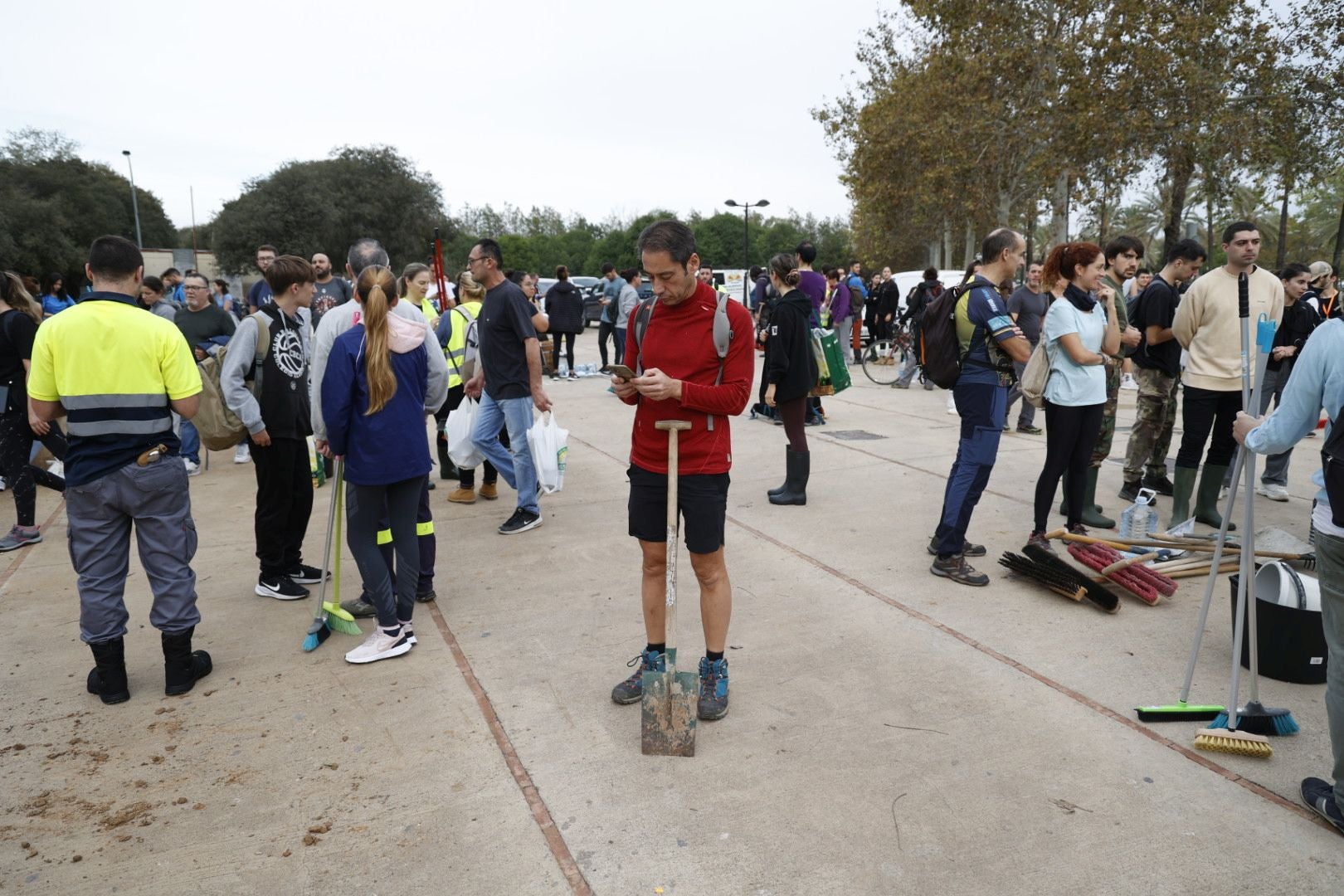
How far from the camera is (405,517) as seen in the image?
392 centimetres

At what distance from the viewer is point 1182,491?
18.7ft

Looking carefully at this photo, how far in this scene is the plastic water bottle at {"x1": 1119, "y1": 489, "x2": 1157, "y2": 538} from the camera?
5.38 m

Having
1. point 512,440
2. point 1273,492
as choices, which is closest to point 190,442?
point 512,440

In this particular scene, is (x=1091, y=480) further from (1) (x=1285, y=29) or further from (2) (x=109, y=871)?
(1) (x=1285, y=29)

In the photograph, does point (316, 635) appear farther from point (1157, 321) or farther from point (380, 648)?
point (1157, 321)

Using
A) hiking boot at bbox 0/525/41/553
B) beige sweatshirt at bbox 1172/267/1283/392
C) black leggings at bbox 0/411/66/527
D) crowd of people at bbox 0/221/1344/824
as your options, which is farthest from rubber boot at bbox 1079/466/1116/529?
hiking boot at bbox 0/525/41/553

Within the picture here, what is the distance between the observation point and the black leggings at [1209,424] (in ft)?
18.0

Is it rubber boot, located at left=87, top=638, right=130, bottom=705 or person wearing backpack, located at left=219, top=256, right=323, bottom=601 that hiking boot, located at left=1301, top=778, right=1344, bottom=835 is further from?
person wearing backpack, located at left=219, top=256, right=323, bottom=601

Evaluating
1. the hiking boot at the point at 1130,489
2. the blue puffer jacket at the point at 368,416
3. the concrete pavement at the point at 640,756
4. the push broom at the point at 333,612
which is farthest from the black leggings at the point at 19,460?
the hiking boot at the point at 1130,489

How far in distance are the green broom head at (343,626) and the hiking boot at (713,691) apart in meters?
1.79

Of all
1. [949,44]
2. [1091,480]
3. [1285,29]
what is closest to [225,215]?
[949,44]

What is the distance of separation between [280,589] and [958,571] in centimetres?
374

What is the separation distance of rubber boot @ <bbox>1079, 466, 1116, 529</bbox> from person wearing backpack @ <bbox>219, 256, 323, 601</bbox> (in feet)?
15.8

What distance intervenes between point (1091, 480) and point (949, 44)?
79.2ft
